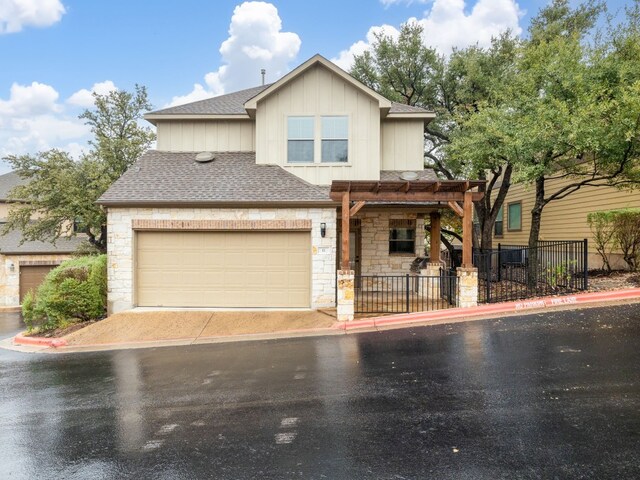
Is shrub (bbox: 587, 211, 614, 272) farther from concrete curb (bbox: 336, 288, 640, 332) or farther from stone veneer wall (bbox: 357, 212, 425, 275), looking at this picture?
stone veneer wall (bbox: 357, 212, 425, 275)

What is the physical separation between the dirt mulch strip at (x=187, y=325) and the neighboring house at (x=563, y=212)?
26.9ft

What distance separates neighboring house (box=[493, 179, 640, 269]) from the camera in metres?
14.8

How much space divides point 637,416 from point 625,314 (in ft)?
18.4

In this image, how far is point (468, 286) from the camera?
34.3ft

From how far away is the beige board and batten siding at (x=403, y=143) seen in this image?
14.6m

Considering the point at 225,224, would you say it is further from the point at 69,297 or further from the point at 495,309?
the point at 495,309

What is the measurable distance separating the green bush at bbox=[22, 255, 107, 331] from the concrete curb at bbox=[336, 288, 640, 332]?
23.8ft

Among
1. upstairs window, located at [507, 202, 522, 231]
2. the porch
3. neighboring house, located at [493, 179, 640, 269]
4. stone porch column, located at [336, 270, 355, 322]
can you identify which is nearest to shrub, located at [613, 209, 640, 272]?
neighboring house, located at [493, 179, 640, 269]

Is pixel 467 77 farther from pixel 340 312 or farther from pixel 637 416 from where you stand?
pixel 637 416

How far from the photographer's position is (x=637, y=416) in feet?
14.3

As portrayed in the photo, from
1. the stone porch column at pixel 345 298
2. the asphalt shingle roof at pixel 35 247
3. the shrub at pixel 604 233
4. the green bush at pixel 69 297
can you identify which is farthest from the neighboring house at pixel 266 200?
the asphalt shingle roof at pixel 35 247

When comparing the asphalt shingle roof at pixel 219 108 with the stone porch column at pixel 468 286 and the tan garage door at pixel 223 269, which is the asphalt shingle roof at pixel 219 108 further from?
the stone porch column at pixel 468 286

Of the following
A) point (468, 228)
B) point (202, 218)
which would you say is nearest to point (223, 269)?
point (202, 218)

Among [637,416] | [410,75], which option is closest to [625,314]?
[637,416]
